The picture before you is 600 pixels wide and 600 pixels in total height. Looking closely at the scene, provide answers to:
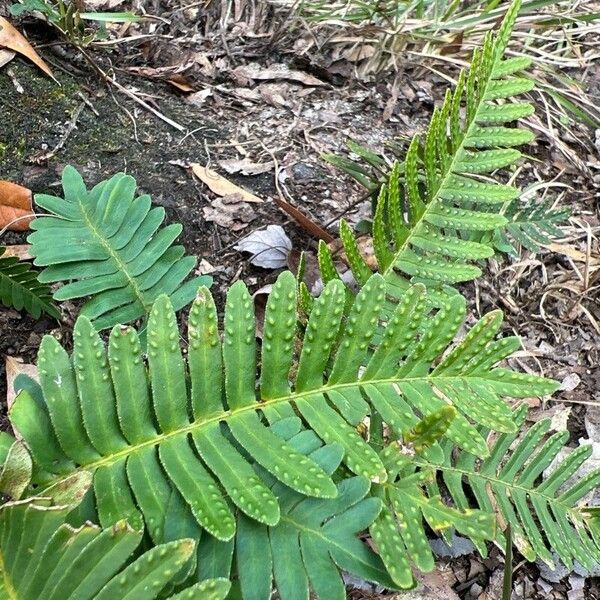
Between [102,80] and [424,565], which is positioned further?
[102,80]

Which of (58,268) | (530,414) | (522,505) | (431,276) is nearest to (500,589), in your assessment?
(522,505)

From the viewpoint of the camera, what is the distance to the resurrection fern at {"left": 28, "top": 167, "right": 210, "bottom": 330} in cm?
A: 155

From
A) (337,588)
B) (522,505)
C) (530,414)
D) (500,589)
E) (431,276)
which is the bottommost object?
(500,589)

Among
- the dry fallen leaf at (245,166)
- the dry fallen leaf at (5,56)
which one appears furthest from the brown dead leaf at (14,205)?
the dry fallen leaf at (245,166)

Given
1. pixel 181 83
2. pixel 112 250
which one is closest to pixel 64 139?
pixel 181 83

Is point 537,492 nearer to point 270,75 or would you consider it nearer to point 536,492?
point 536,492

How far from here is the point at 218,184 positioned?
88.7 inches

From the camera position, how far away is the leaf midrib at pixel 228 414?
1.16m

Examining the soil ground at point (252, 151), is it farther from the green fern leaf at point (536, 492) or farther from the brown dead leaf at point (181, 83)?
the green fern leaf at point (536, 492)

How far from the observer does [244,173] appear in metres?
2.35

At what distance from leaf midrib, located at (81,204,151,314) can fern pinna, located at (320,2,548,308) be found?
454 millimetres

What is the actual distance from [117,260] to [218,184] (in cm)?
74

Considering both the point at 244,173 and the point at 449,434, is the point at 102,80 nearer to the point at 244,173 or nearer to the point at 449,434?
the point at 244,173

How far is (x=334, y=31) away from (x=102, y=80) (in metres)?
1.10
